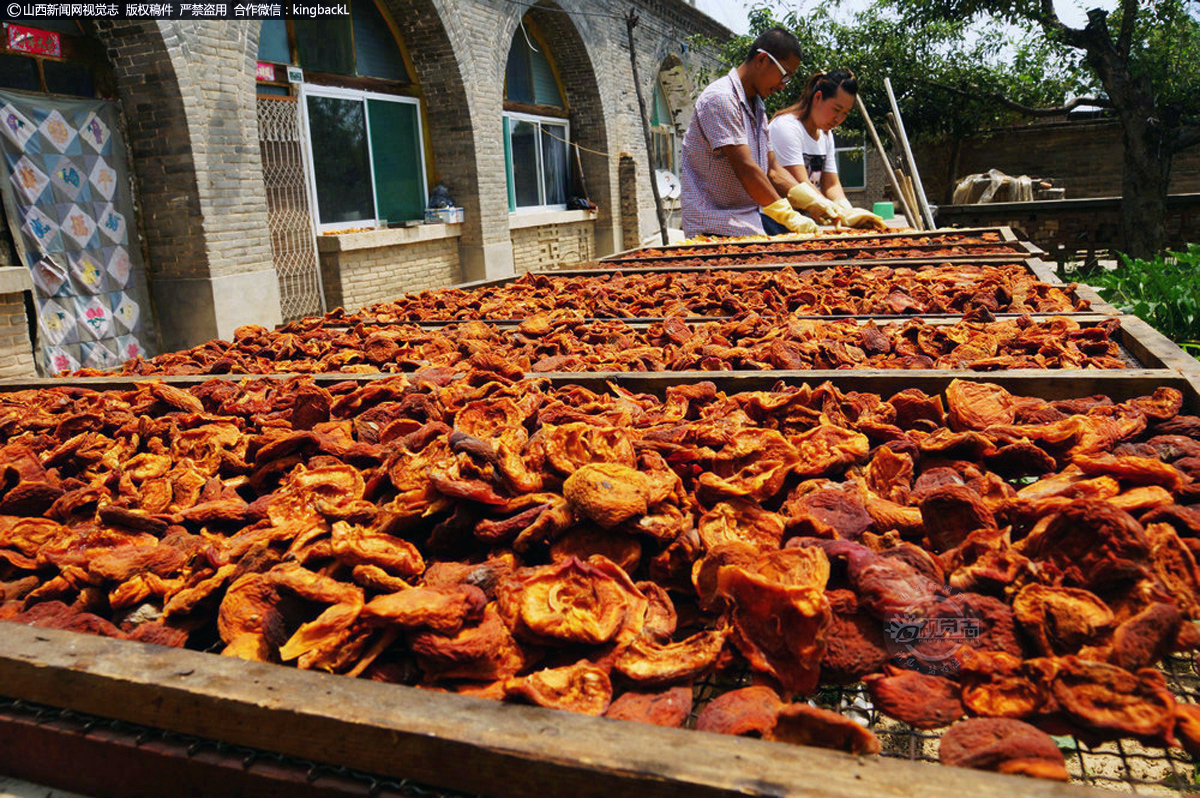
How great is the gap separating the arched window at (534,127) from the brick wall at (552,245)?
16.2 inches

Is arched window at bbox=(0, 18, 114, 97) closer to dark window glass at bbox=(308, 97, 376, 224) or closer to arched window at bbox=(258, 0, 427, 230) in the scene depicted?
arched window at bbox=(258, 0, 427, 230)

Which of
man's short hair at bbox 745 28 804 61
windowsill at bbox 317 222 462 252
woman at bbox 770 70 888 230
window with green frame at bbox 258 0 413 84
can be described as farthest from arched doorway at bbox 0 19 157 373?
woman at bbox 770 70 888 230

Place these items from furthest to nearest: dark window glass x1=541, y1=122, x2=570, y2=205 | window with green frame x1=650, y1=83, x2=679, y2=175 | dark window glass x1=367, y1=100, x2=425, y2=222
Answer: window with green frame x1=650, y1=83, x2=679, y2=175, dark window glass x1=541, y1=122, x2=570, y2=205, dark window glass x1=367, y1=100, x2=425, y2=222

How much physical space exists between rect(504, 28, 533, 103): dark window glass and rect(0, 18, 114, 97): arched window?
6832mm

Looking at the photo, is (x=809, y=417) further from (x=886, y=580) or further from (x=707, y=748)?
(x=707, y=748)

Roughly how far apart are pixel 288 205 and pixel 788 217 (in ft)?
17.5

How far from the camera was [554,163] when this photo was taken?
14.0 m

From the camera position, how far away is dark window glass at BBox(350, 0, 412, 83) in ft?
30.9

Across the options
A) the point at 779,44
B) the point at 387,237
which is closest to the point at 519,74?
the point at 387,237

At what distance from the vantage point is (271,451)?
1624mm

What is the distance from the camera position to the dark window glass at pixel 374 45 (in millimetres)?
9432

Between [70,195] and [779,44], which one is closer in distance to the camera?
[779,44]

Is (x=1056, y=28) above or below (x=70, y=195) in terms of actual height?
above

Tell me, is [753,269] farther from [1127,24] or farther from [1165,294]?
→ [1127,24]
